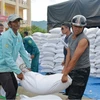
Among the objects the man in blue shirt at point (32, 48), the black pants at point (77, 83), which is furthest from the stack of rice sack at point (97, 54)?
the black pants at point (77, 83)

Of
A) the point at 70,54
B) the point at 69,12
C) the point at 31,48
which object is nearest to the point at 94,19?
the point at 69,12

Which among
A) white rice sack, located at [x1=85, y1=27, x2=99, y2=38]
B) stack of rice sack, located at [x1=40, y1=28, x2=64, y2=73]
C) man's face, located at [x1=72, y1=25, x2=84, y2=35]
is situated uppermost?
man's face, located at [x1=72, y1=25, x2=84, y2=35]

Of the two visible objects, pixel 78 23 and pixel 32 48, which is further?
pixel 32 48

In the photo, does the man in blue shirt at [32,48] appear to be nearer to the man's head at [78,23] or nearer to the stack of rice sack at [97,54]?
the stack of rice sack at [97,54]

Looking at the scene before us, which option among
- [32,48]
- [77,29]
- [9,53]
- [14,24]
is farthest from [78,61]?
[32,48]

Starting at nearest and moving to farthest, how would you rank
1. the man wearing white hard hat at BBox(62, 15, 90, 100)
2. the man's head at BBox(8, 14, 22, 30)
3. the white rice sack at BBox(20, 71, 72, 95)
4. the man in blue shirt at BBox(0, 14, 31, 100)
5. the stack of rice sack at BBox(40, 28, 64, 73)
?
the white rice sack at BBox(20, 71, 72, 95) < the man wearing white hard hat at BBox(62, 15, 90, 100) < the man in blue shirt at BBox(0, 14, 31, 100) < the man's head at BBox(8, 14, 22, 30) < the stack of rice sack at BBox(40, 28, 64, 73)

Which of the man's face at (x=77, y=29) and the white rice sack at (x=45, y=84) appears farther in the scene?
the man's face at (x=77, y=29)

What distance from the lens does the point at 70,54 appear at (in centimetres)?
272

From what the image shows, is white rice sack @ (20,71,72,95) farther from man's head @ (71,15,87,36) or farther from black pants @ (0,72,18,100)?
man's head @ (71,15,87,36)

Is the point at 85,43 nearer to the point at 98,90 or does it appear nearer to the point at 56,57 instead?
the point at 98,90

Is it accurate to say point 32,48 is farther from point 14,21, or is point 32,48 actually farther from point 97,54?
point 14,21

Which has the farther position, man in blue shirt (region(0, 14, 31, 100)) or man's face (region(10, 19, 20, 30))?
man's face (region(10, 19, 20, 30))

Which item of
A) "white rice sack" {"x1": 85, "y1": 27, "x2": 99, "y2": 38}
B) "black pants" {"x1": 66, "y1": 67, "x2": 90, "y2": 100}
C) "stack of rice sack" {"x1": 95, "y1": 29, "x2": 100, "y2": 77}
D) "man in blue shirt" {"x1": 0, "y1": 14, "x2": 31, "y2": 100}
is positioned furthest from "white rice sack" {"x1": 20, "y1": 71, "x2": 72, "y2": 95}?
"white rice sack" {"x1": 85, "y1": 27, "x2": 99, "y2": 38}

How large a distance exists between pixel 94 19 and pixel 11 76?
381 centimetres
